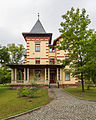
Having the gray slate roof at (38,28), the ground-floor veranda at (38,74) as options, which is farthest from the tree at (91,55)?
the gray slate roof at (38,28)

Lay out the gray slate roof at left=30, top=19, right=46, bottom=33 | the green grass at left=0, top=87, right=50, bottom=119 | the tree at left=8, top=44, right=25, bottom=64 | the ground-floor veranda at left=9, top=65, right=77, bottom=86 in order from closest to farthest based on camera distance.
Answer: the green grass at left=0, top=87, right=50, bottom=119, the ground-floor veranda at left=9, top=65, right=77, bottom=86, the gray slate roof at left=30, top=19, right=46, bottom=33, the tree at left=8, top=44, right=25, bottom=64

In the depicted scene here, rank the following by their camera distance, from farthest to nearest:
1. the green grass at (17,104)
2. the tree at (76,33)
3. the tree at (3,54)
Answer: the tree at (3,54) → the tree at (76,33) → the green grass at (17,104)

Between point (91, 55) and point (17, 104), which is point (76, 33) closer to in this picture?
point (91, 55)

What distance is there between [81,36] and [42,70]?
1376 cm

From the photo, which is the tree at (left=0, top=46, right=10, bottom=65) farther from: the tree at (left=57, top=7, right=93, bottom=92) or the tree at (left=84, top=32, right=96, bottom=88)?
the tree at (left=84, top=32, right=96, bottom=88)

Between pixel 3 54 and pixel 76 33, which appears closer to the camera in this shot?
pixel 76 33

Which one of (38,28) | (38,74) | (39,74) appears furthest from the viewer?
(38,28)

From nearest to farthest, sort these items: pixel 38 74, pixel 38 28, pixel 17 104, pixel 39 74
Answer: pixel 17 104
pixel 38 74
pixel 39 74
pixel 38 28

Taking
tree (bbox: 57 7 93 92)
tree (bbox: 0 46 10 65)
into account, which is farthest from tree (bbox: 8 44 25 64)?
tree (bbox: 57 7 93 92)

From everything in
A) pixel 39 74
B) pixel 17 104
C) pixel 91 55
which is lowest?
pixel 17 104

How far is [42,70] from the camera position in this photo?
25.8 m

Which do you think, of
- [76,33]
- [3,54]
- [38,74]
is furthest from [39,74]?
[76,33]

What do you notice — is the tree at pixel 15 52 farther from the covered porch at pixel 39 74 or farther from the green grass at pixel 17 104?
the green grass at pixel 17 104

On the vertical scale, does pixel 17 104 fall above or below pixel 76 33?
below
